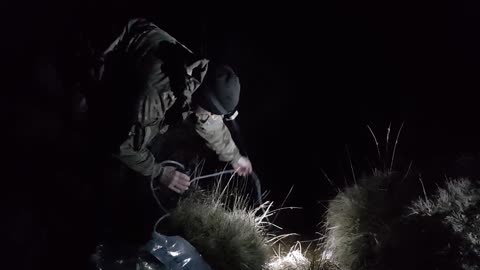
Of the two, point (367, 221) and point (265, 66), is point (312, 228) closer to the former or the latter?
point (367, 221)

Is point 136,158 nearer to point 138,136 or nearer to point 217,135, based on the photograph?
point 138,136

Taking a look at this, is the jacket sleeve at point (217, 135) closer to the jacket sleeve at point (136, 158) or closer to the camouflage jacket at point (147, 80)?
the camouflage jacket at point (147, 80)

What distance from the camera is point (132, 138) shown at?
318 cm

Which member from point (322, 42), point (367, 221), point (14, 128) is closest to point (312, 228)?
point (367, 221)

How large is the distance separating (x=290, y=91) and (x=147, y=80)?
11.9 ft

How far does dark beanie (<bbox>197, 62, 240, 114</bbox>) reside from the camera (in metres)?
3.22

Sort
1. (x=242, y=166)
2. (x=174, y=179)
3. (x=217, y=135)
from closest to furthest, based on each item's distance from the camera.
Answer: (x=174, y=179)
(x=217, y=135)
(x=242, y=166)

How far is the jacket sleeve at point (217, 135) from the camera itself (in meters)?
3.71

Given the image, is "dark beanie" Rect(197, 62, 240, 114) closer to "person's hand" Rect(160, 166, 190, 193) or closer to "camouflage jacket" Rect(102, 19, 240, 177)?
"camouflage jacket" Rect(102, 19, 240, 177)

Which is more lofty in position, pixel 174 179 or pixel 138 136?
pixel 138 136

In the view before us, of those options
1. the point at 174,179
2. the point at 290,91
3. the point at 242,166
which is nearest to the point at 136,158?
the point at 174,179

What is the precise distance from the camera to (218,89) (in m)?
3.22

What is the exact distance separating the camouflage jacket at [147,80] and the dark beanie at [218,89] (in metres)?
0.07

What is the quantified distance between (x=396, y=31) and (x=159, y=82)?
5364mm
